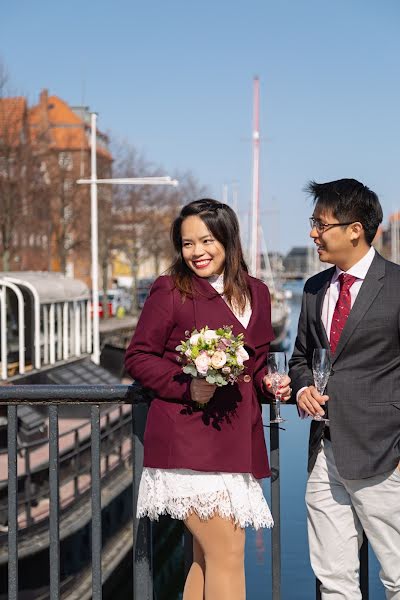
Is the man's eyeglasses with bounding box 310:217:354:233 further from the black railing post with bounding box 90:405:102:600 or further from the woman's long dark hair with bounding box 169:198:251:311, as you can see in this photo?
the black railing post with bounding box 90:405:102:600

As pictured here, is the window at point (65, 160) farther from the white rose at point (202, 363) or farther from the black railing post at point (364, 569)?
A: the white rose at point (202, 363)

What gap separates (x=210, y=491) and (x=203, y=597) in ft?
1.67

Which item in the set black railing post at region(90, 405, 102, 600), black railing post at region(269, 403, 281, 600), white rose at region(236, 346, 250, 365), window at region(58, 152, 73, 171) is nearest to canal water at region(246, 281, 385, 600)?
black railing post at region(269, 403, 281, 600)

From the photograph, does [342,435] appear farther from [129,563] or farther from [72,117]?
[72,117]

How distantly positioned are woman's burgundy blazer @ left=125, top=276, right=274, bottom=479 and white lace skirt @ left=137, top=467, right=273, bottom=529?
0.15 ft

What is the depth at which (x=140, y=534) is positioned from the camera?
386 cm

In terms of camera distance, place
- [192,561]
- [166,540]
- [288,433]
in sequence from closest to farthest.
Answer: [192,561]
[166,540]
[288,433]

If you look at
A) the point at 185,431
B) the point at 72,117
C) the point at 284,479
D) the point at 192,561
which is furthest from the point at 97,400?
the point at 72,117

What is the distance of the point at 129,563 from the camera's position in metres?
15.7

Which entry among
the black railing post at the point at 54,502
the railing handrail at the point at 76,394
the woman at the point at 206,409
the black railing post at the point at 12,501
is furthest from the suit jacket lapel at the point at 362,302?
the black railing post at the point at 12,501

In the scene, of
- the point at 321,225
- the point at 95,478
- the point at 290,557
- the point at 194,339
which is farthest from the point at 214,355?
the point at 290,557

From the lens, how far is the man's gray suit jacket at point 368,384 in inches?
136

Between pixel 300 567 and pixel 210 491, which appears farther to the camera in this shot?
pixel 300 567

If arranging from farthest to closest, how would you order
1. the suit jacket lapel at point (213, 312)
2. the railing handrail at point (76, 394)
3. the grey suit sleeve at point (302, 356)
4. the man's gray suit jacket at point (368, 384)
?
the railing handrail at point (76, 394) < the grey suit sleeve at point (302, 356) < the suit jacket lapel at point (213, 312) < the man's gray suit jacket at point (368, 384)
